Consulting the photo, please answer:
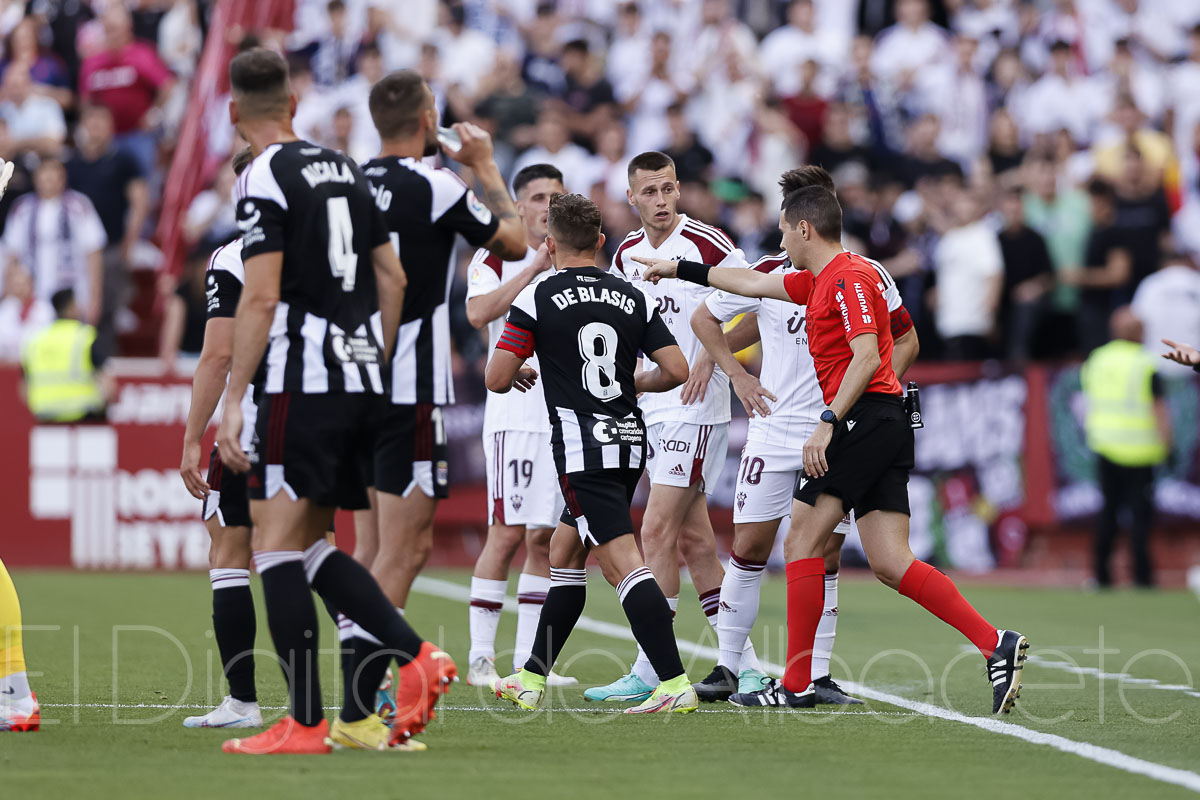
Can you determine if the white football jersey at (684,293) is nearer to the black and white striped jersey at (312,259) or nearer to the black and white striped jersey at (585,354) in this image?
the black and white striped jersey at (585,354)

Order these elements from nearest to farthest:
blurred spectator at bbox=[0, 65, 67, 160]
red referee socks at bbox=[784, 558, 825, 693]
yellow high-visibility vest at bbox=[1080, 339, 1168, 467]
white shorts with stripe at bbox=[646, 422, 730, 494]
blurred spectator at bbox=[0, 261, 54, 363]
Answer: red referee socks at bbox=[784, 558, 825, 693] → white shorts with stripe at bbox=[646, 422, 730, 494] → yellow high-visibility vest at bbox=[1080, 339, 1168, 467] → blurred spectator at bbox=[0, 261, 54, 363] → blurred spectator at bbox=[0, 65, 67, 160]

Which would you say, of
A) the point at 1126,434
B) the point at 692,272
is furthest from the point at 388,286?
the point at 1126,434

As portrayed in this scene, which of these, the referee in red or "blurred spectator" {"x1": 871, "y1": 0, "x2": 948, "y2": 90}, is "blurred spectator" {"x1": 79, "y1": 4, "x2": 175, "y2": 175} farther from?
the referee in red

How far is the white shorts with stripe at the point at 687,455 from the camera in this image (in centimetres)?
839

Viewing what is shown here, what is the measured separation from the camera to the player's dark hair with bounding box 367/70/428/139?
659cm

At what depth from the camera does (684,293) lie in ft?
29.1

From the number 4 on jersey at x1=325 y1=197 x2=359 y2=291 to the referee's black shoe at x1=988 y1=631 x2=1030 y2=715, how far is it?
332 centimetres

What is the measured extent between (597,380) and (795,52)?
13960 mm

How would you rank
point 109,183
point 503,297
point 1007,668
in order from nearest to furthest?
1. point 1007,668
2. point 503,297
3. point 109,183

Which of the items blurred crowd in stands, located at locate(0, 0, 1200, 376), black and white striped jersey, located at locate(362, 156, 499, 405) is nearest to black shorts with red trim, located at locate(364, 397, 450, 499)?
black and white striped jersey, located at locate(362, 156, 499, 405)

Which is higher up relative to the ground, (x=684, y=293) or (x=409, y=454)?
(x=684, y=293)

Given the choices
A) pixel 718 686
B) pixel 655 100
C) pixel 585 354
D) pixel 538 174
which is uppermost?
pixel 655 100

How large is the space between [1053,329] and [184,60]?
1103cm

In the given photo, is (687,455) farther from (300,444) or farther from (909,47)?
(909,47)
